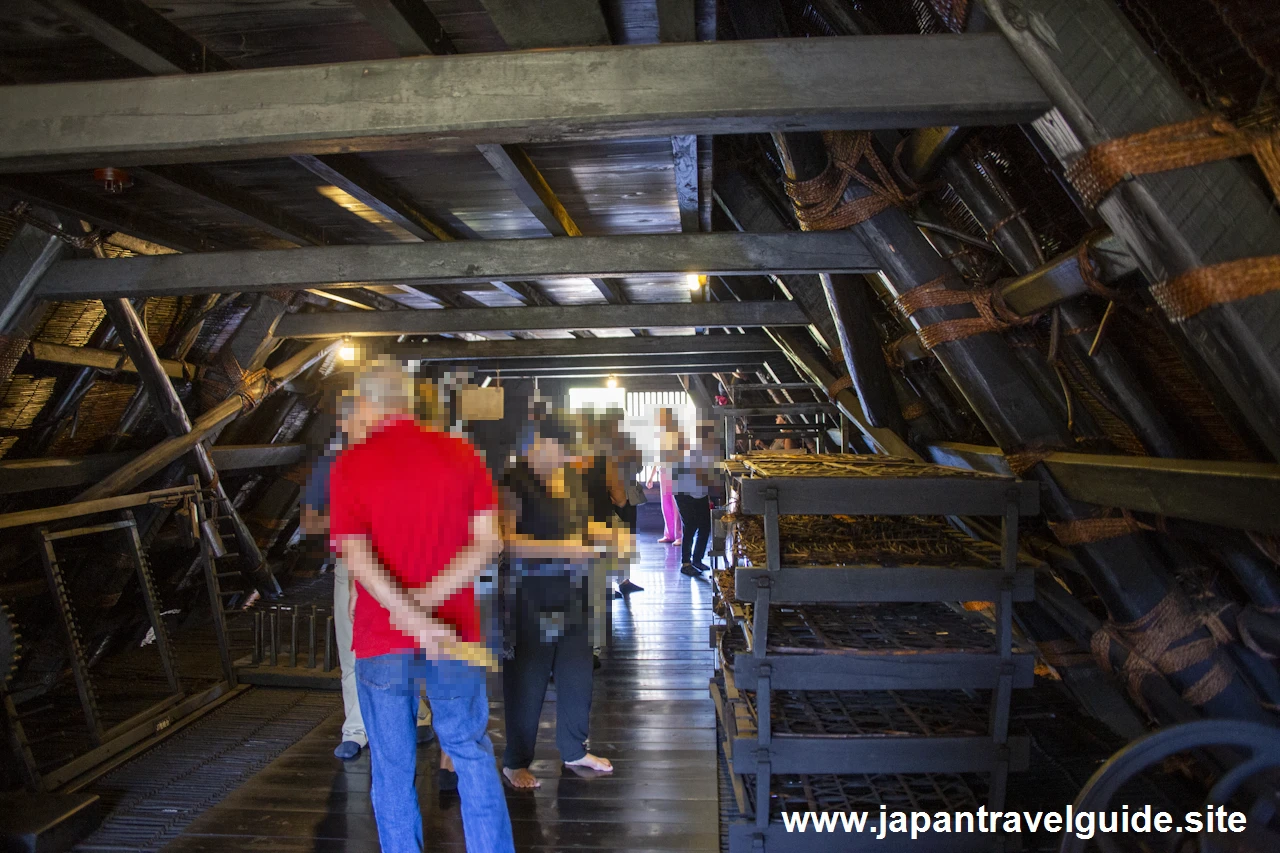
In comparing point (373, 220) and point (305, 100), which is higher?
point (373, 220)

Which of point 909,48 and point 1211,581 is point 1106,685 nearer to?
point 1211,581

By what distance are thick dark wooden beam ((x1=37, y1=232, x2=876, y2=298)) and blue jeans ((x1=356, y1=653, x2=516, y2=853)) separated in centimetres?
210

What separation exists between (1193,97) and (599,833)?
3.54 meters

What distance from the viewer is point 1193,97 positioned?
1917 millimetres

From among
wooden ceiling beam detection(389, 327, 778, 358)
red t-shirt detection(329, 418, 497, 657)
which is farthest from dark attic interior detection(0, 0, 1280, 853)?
wooden ceiling beam detection(389, 327, 778, 358)

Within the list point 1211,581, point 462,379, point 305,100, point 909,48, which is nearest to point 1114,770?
point 1211,581

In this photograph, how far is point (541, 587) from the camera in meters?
3.74

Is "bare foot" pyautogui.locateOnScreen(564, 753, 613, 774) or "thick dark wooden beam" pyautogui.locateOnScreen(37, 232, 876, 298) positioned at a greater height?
"thick dark wooden beam" pyautogui.locateOnScreen(37, 232, 876, 298)

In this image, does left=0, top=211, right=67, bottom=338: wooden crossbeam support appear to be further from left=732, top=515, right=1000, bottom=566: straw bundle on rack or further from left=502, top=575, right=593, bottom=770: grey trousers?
left=732, top=515, right=1000, bottom=566: straw bundle on rack

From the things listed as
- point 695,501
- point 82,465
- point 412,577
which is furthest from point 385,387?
point 695,501

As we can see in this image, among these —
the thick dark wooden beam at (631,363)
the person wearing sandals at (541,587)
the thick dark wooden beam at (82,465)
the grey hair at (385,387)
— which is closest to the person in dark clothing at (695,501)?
the thick dark wooden beam at (631,363)

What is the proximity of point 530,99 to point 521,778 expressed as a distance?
329cm

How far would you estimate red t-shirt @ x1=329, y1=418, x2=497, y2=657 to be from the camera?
2.35 m

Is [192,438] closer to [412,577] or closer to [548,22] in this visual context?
[412,577]
